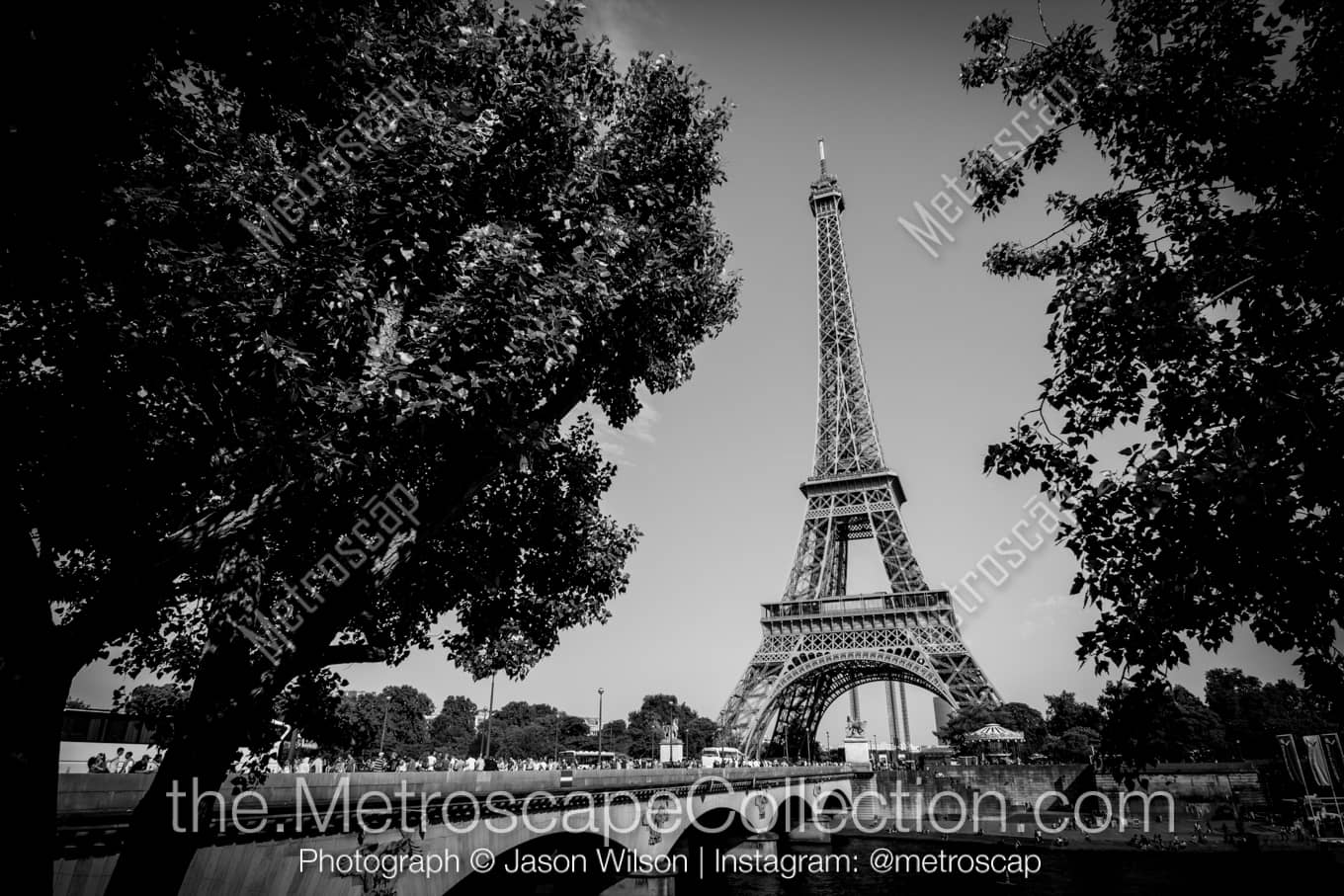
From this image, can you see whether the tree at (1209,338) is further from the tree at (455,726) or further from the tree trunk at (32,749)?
the tree at (455,726)

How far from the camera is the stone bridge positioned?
8328 millimetres

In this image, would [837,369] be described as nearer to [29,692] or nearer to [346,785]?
[346,785]

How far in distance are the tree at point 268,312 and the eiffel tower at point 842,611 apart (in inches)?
1963

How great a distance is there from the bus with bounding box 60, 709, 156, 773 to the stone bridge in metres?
10.7

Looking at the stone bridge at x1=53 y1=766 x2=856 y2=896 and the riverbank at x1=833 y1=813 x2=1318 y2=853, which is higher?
the stone bridge at x1=53 y1=766 x2=856 y2=896

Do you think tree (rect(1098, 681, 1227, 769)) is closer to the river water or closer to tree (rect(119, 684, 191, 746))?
tree (rect(119, 684, 191, 746))

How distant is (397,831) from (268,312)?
847cm

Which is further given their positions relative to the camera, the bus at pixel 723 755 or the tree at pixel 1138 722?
the bus at pixel 723 755

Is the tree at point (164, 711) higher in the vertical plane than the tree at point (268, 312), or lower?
lower

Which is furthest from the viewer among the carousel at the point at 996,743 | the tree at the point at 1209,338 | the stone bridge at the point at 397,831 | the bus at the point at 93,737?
the carousel at the point at 996,743

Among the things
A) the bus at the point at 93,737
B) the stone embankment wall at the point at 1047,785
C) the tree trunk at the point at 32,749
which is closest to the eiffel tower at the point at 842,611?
the stone embankment wall at the point at 1047,785

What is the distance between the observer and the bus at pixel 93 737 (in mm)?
23516

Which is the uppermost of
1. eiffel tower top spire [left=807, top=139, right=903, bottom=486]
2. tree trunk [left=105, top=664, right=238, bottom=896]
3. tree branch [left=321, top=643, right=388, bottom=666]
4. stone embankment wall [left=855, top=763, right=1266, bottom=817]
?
eiffel tower top spire [left=807, top=139, right=903, bottom=486]

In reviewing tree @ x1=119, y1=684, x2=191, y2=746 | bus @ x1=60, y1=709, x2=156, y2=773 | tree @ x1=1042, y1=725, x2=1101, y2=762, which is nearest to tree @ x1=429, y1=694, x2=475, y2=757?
tree @ x1=1042, y1=725, x2=1101, y2=762
